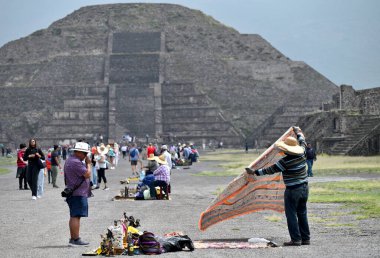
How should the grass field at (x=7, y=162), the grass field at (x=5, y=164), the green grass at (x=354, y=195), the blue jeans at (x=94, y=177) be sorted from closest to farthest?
the green grass at (x=354, y=195)
the blue jeans at (x=94, y=177)
the grass field at (x=5, y=164)
the grass field at (x=7, y=162)

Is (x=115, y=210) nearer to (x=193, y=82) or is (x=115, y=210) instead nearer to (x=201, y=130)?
(x=201, y=130)

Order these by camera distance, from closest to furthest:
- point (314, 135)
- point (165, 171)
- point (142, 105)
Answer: point (165, 171)
point (314, 135)
point (142, 105)

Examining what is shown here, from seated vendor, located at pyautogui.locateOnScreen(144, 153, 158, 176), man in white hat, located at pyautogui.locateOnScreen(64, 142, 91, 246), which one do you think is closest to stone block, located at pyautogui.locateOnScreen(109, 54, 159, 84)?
seated vendor, located at pyautogui.locateOnScreen(144, 153, 158, 176)

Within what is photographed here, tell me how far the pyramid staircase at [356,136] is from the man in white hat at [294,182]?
39.5m

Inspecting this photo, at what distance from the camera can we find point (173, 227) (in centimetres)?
1830

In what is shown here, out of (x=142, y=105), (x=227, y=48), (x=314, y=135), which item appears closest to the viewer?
(x=314, y=135)

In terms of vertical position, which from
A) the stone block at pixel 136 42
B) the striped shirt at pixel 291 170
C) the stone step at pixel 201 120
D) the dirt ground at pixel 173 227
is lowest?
the dirt ground at pixel 173 227

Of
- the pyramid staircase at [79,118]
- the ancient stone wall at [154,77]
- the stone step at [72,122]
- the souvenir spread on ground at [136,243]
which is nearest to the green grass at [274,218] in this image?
the souvenir spread on ground at [136,243]

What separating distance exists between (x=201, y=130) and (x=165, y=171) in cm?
6038

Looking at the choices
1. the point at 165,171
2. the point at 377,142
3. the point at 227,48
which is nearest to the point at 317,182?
the point at 165,171

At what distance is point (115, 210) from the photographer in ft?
74.2

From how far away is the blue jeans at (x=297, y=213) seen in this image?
49.9ft

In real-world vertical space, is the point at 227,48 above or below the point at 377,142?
above

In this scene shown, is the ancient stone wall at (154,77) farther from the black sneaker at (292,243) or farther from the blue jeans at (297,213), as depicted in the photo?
the black sneaker at (292,243)
